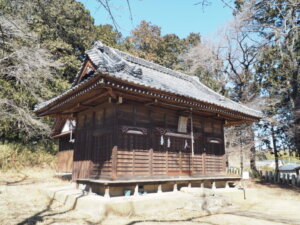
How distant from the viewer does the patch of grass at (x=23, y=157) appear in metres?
16.5

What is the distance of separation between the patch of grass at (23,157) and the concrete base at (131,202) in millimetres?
9794

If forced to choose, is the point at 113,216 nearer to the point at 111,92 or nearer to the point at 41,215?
the point at 41,215

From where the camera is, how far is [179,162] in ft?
31.7

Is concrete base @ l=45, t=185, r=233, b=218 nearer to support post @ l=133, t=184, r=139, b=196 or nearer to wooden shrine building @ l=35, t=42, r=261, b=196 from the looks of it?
support post @ l=133, t=184, r=139, b=196

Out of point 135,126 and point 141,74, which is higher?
point 141,74

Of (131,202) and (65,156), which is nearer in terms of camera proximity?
(131,202)

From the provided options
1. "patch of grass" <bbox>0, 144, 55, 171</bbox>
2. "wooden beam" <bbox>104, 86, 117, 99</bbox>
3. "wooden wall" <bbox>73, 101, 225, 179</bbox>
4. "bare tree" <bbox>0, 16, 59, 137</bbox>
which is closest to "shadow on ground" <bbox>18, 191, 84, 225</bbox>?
"wooden wall" <bbox>73, 101, 225, 179</bbox>

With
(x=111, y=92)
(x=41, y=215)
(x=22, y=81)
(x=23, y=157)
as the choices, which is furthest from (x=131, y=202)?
(x=23, y=157)

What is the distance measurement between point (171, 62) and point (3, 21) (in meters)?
27.1

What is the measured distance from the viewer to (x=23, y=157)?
17.5m

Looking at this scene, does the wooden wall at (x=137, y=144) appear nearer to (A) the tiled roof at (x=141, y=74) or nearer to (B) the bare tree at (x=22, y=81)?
(A) the tiled roof at (x=141, y=74)

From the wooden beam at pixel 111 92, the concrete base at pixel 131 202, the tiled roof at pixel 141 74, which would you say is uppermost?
the tiled roof at pixel 141 74

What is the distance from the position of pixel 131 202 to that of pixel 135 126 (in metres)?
2.60

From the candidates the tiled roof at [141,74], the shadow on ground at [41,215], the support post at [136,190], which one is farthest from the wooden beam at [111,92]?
the shadow on ground at [41,215]
